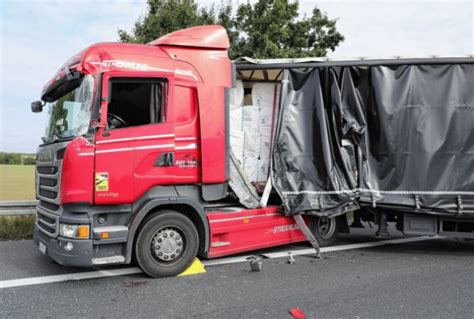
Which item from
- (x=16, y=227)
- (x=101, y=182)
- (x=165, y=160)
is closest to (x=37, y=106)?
(x=101, y=182)

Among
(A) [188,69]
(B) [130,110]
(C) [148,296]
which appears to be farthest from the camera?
(A) [188,69]

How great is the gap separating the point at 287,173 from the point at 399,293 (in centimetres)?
243

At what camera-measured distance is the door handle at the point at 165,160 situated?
5.34m

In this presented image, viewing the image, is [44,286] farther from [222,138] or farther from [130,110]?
[222,138]

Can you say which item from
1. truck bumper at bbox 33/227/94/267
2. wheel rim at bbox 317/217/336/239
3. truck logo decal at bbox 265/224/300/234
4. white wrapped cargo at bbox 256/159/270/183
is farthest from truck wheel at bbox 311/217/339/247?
truck bumper at bbox 33/227/94/267

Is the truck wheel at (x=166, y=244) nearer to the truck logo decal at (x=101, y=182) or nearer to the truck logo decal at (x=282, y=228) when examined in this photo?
the truck logo decal at (x=101, y=182)

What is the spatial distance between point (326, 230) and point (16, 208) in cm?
590

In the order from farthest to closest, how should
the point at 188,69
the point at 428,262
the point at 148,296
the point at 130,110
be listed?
the point at 428,262 → the point at 188,69 → the point at 130,110 → the point at 148,296

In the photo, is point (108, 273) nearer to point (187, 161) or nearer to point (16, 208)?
point (187, 161)

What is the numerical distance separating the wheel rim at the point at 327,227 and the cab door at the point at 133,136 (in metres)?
3.07

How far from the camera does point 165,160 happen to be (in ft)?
17.6

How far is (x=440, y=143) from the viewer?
6574 millimetres

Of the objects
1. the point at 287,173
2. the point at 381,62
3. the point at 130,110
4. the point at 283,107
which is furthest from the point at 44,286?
the point at 381,62

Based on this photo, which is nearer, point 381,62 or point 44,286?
point 44,286
